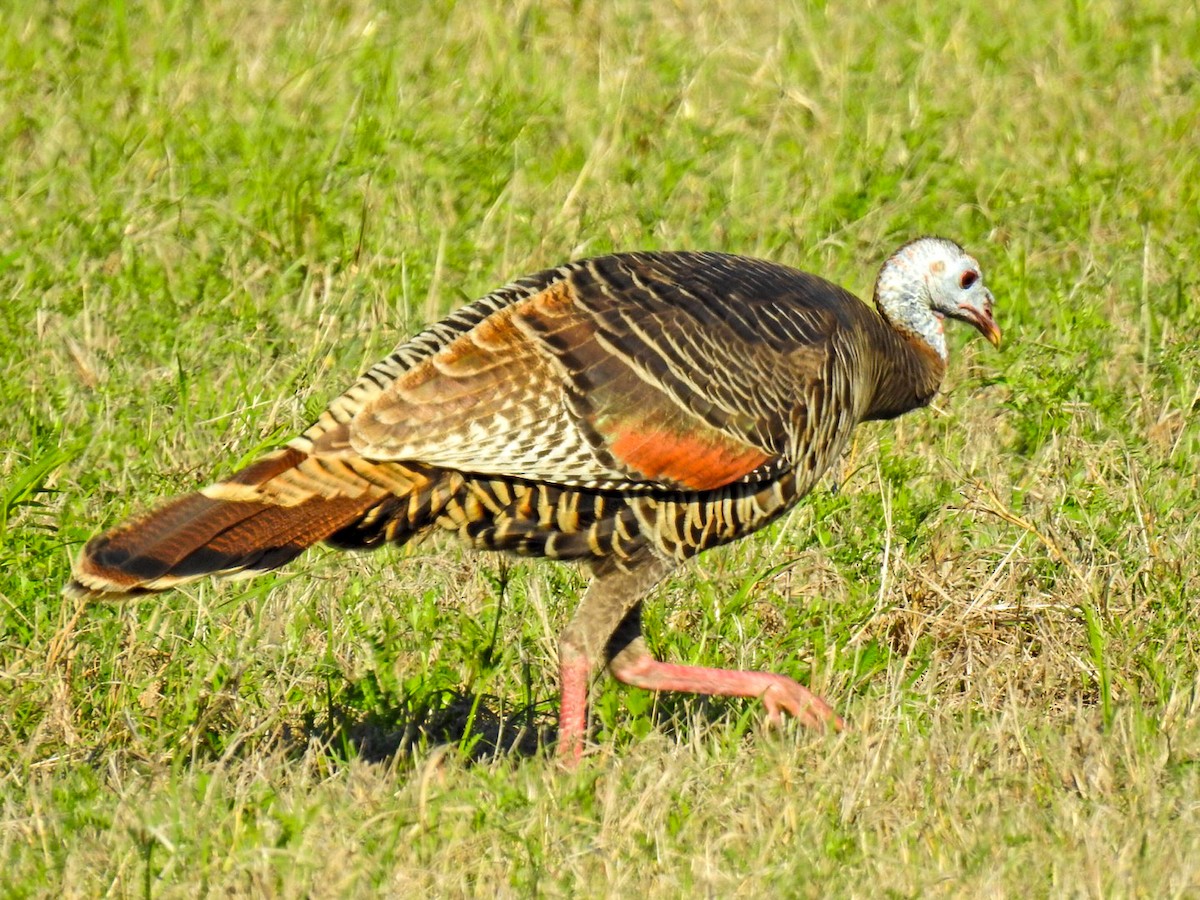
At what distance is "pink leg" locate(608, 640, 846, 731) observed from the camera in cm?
472

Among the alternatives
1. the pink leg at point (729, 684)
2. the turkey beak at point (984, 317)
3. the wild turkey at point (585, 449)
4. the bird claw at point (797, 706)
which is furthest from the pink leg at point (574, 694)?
the turkey beak at point (984, 317)

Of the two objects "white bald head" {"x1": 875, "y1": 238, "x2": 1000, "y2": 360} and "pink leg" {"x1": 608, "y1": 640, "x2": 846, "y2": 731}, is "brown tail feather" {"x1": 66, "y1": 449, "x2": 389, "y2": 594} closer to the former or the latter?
"pink leg" {"x1": 608, "y1": 640, "x2": 846, "y2": 731}

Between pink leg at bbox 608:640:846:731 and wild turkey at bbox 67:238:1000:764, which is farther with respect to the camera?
pink leg at bbox 608:640:846:731

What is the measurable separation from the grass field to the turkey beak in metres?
0.42

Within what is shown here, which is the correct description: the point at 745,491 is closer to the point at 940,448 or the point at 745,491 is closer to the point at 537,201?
the point at 940,448

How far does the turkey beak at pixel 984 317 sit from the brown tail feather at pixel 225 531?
2.02 m

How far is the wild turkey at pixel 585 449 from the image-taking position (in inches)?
170

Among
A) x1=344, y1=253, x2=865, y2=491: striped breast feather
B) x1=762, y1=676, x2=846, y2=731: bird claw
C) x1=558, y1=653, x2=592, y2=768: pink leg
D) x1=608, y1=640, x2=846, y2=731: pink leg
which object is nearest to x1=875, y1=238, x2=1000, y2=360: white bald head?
x1=344, y1=253, x2=865, y2=491: striped breast feather

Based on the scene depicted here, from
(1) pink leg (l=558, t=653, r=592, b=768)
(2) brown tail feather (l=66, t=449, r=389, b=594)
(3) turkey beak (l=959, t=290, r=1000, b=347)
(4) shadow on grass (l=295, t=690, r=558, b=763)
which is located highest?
(3) turkey beak (l=959, t=290, r=1000, b=347)

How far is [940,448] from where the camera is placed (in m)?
6.11

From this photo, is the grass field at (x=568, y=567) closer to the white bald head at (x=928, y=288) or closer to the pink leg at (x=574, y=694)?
the pink leg at (x=574, y=694)

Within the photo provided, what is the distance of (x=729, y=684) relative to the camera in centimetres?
486

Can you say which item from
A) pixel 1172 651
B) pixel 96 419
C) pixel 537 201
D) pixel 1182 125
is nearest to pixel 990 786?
pixel 1172 651

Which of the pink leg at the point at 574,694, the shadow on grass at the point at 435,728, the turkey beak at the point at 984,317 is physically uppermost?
the turkey beak at the point at 984,317
